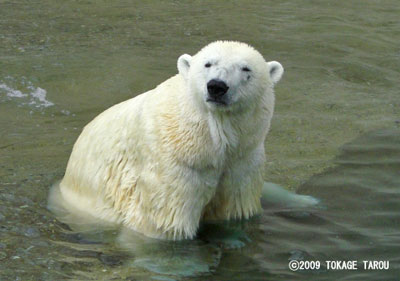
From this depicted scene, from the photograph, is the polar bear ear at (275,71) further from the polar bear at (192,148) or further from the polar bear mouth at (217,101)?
the polar bear mouth at (217,101)

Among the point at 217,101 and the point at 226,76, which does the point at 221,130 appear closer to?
the point at 217,101

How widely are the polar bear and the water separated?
22 cm

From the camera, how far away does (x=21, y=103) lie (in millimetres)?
7391

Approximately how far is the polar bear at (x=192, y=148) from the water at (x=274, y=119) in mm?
220

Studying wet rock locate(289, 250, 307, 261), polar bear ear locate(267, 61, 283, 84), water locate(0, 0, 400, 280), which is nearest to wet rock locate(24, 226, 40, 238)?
water locate(0, 0, 400, 280)

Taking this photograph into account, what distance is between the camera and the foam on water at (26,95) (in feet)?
24.4

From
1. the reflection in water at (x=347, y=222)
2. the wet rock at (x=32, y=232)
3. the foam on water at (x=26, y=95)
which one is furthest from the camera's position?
the foam on water at (x=26, y=95)

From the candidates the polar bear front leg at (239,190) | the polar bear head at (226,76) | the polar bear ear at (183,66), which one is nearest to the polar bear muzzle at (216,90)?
the polar bear head at (226,76)

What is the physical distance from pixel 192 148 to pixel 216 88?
18.2 inches

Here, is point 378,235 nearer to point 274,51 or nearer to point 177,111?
point 177,111

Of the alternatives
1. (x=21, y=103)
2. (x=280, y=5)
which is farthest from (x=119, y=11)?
(x=21, y=103)

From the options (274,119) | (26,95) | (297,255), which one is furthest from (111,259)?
(26,95)

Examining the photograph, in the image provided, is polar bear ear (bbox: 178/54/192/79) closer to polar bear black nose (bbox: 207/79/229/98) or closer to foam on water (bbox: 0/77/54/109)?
polar bear black nose (bbox: 207/79/229/98)

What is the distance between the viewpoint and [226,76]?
4.14 m
